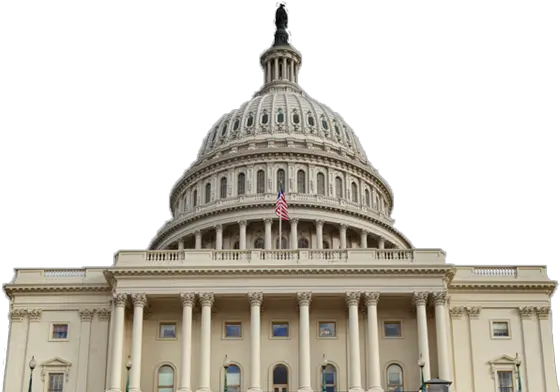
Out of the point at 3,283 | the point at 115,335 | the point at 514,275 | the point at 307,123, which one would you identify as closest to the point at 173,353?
the point at 115,335

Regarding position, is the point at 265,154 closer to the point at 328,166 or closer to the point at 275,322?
the point at 328,166

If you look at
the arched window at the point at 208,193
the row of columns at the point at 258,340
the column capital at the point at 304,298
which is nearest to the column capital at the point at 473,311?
the row of columns at the point at 258,340

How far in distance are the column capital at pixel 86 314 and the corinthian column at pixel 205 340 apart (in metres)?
8.17

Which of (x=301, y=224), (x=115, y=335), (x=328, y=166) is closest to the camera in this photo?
(x=115, y=335)

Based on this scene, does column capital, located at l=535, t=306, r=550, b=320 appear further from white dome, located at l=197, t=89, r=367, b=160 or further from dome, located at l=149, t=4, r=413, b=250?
white dome, located at l=197, t=89, r=367, b=160

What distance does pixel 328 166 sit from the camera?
93750 millimetres

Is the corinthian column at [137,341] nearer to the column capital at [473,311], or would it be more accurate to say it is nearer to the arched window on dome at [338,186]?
the column capital at [473,311]

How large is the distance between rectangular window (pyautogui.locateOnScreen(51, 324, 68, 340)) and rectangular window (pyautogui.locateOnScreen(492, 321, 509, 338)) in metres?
29.4

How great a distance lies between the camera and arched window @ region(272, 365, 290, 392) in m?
63.8

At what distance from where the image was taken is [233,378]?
210 feet

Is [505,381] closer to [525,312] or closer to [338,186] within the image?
[525,312]

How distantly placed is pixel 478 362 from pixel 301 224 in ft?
89.7

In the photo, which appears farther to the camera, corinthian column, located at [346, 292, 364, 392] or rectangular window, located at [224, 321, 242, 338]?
rectangular window, located at [224, 321, 242, 338]

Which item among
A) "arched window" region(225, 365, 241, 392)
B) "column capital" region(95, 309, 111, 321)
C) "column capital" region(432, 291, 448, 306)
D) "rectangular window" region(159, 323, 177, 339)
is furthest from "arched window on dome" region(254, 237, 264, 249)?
"column capital" region(432, 291, 448, 306)
